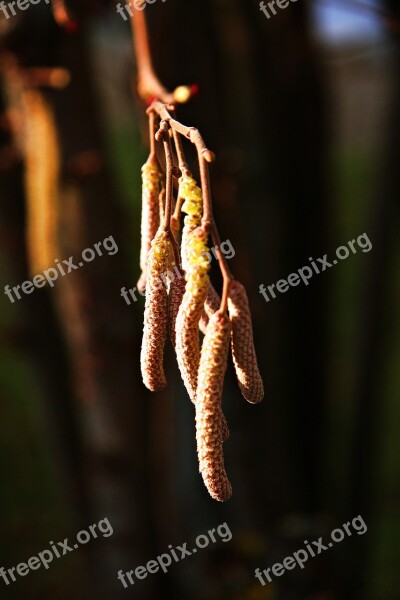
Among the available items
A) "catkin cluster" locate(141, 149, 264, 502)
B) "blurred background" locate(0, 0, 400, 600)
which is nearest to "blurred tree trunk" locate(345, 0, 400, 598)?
"blurred background" locate(0, 0, 400, 600)

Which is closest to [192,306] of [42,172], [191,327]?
[191,327]

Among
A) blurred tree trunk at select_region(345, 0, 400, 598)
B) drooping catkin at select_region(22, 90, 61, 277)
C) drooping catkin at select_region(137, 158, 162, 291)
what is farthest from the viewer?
blurred tree trunk at select_region(345, 0, 400, 598)

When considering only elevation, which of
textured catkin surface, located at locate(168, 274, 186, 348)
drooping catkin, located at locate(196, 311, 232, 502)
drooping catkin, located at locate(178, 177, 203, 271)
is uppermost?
drooping catkin, located at locate(178, 177, 203, 271)

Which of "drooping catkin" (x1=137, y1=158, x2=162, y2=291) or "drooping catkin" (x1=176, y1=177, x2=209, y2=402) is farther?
"drooping catkin" (x1=137, y1=158, x2=162, y2=291)

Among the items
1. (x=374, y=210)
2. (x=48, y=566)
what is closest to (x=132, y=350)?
(x=374, y=210)

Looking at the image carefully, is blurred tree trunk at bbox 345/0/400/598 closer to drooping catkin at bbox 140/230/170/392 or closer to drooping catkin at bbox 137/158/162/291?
drooping catkin at bbox 137/158/162/291

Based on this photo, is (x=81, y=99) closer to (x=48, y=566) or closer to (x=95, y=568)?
(x=95, y=568)

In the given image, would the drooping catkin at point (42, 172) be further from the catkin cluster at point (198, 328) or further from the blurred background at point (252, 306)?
the catkin cluster at point (198, 328)
